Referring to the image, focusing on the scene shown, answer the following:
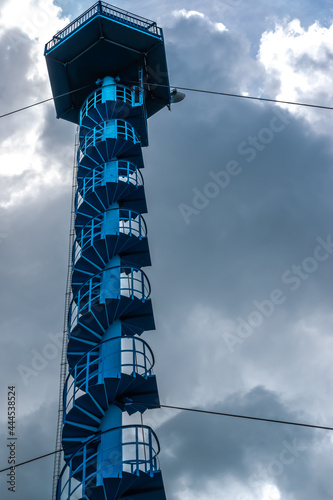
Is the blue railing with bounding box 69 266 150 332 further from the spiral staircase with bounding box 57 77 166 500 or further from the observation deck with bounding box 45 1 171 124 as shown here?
the observation deck with bounding box 45 1 171 124

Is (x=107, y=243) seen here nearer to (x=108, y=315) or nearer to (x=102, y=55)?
(x=108, y=315)

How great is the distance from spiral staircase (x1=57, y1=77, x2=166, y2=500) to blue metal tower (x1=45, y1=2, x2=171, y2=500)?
0.12ft

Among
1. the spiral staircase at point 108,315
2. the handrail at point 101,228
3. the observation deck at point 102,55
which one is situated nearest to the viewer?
the spiral staircase at point 108,315

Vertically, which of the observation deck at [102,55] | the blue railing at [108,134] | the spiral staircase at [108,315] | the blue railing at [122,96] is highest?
the observation deck at [102,55]

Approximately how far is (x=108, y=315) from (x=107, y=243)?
10.4 ft

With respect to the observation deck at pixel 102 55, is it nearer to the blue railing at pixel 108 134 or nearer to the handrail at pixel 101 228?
the blue railing at pixel 108 134

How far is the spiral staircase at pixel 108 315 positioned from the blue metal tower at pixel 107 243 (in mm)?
38

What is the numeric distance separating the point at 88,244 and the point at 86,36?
1296 cm

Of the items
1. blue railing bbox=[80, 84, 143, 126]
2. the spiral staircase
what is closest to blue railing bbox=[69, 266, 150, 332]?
the spiral staircase

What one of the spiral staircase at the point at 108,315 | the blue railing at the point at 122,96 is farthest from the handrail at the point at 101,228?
the blue railing at the point at 122,96

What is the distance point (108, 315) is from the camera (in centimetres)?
1923

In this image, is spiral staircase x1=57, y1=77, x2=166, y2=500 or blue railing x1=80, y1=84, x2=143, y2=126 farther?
blue railing x1=80, y1=84, x2=143, y2=126

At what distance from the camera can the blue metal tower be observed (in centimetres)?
1585

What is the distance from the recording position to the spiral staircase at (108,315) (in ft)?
51.1
